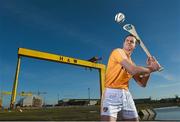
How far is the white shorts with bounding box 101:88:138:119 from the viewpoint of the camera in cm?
359

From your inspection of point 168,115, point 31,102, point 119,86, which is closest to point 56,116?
point 168,115

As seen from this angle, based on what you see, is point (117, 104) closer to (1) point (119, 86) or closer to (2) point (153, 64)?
(1) point (119, 86)

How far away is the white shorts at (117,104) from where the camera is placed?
3594 mm

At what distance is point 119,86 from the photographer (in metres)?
3.71

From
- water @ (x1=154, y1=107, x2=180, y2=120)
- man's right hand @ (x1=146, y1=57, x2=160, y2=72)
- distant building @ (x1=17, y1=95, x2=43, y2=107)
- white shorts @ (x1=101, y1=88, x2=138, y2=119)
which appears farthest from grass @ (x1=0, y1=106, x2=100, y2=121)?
distant building @ (x1=17, y1=95, x2=43, y2=107)

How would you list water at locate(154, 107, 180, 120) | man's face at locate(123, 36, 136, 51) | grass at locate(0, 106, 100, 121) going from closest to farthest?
man's face at locate(123, 36, 136, 51)
water at locate(154, 107, 180, 120)
grass at locate(0, 106, 100, 121)

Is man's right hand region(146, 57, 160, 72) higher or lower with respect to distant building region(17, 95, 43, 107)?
lower

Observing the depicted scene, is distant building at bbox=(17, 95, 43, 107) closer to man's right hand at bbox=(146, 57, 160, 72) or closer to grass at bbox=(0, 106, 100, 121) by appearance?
grass at bbox=(0, 106, 100, 121)

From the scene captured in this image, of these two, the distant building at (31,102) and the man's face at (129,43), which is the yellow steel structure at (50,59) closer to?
the man's face at (129,43)

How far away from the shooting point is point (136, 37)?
3834mm

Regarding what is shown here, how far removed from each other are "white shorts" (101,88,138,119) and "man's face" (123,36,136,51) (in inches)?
22.2

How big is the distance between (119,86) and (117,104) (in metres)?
0.23

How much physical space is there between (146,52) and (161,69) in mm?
403

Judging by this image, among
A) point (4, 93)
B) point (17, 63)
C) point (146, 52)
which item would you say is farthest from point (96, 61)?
point (4, 93)
